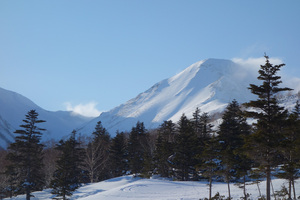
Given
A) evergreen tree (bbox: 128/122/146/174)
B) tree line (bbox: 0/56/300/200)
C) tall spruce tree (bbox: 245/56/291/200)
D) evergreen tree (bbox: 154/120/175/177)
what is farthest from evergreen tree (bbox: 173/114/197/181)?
tall spruce tree (bbox: 245/56/291/200)

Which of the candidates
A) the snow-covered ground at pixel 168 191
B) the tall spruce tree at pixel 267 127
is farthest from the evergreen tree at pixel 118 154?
the tall spruce tree at pixel 267 127

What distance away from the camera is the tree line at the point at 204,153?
1766cm

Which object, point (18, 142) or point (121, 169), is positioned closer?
point (18, 142)

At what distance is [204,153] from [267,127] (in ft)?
29.5

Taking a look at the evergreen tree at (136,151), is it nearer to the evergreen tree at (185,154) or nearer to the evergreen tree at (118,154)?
the evergreen tree at (118,154)

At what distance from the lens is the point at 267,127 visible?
58.5 feet

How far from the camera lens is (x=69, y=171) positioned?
38.4m

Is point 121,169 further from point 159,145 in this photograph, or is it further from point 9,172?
point 9,172

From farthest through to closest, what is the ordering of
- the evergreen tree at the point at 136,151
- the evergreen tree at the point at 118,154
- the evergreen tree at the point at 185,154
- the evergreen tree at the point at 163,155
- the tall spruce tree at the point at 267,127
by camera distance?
the evergreen tree at the point at 118,154 < the evergreen tree at the point at 136,151 < the evergreen tree at the point at 163,155 < the evergreen tree at the point at 185,154 < the tall spruce tree at the point at 267,127

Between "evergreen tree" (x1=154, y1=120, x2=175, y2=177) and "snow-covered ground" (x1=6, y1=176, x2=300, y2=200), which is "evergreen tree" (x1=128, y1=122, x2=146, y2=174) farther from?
"snow-covered ground" (x1=6, y1=176, x2=300, y2=200)

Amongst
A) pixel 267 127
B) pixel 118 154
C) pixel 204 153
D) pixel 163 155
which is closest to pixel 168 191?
pixel 204 153

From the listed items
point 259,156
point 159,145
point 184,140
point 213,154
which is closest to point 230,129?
point 184,140

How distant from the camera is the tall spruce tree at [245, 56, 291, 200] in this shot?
17.0 m

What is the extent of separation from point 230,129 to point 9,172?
32.1 m
